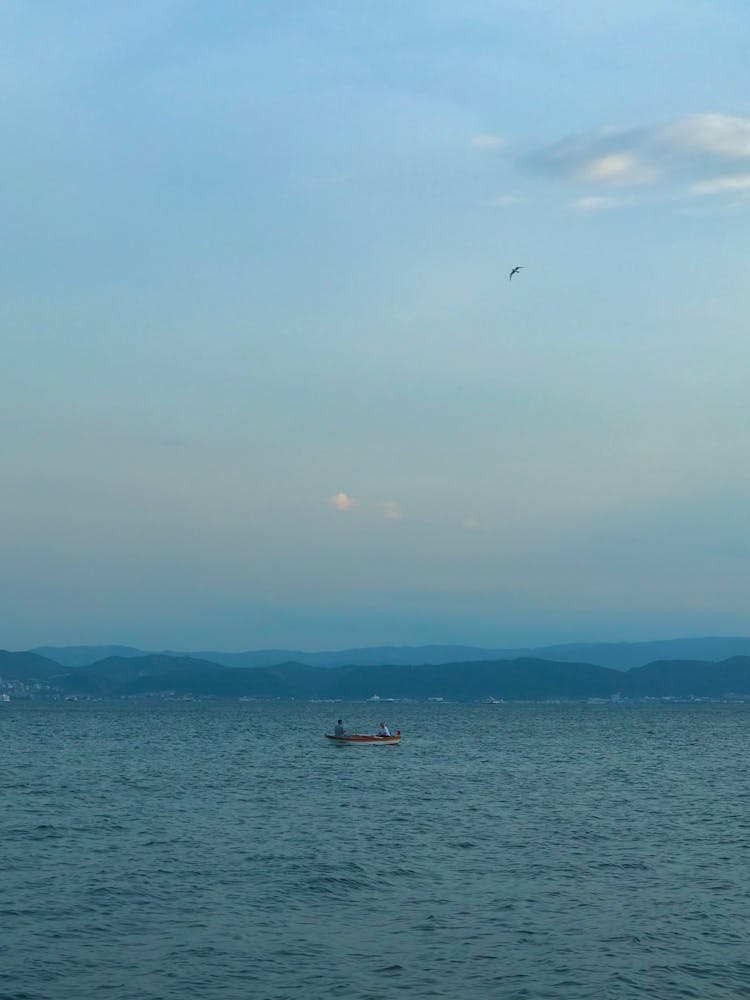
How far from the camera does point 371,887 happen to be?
41.4 metres

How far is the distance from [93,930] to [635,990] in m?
15.6

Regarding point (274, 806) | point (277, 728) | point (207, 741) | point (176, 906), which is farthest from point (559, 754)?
point (176, 906)

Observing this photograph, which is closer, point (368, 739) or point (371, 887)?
point (371, 887)

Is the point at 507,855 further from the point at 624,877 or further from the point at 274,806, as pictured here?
the point at 274,806

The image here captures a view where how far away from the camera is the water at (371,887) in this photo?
30.6 meters

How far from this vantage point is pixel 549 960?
106 feet

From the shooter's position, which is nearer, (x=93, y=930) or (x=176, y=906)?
(x=93, y=930)

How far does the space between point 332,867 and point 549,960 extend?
14.4 m

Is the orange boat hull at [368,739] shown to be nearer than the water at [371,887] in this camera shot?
No

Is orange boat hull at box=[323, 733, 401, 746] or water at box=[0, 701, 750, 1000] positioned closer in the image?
water at box=[0, 701, 750, 1000]

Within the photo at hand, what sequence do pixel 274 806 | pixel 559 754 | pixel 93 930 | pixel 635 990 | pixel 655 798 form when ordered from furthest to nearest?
pixel 559 754, pixel 655 798, pixel 274 806, pixel 93 930, pixel 635 990

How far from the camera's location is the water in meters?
30.6

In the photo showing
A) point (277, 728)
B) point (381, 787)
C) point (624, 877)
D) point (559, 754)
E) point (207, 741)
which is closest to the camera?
point (624, 877)

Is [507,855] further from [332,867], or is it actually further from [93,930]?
[93,930]
